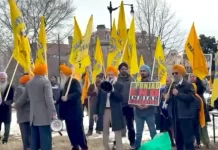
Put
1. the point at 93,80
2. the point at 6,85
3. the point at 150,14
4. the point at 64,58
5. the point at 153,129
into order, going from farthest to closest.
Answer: the point at 64,58, the point at 150,14, the point at 93,80, the point at 6,85, the point at 153,129

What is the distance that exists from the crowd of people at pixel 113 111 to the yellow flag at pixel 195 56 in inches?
12.1

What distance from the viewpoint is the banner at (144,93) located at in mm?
9219

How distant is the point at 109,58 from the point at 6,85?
2775 mm

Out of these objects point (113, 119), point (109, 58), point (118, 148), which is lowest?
point (118, 148)

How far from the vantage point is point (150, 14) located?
35875 millimetres

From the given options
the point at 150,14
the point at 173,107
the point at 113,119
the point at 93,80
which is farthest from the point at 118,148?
the point at 150,14

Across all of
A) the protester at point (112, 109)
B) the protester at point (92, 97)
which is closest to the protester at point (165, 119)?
the protester at point (112, 109)

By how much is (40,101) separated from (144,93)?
2.20 m

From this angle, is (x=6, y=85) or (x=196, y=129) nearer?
(x=196, y=129)

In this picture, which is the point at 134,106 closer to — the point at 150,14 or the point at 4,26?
the point at 150,14

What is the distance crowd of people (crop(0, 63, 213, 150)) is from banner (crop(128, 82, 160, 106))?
0.13 m

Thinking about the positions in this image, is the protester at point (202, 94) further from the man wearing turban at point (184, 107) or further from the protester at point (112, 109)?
the protester at point (112, 109)

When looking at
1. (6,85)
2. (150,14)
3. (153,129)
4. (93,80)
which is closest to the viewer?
(153,129)

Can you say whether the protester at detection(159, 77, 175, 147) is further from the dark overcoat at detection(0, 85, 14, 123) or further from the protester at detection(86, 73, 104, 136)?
the dark overcoat at detection(0, 85, 14, 123)
